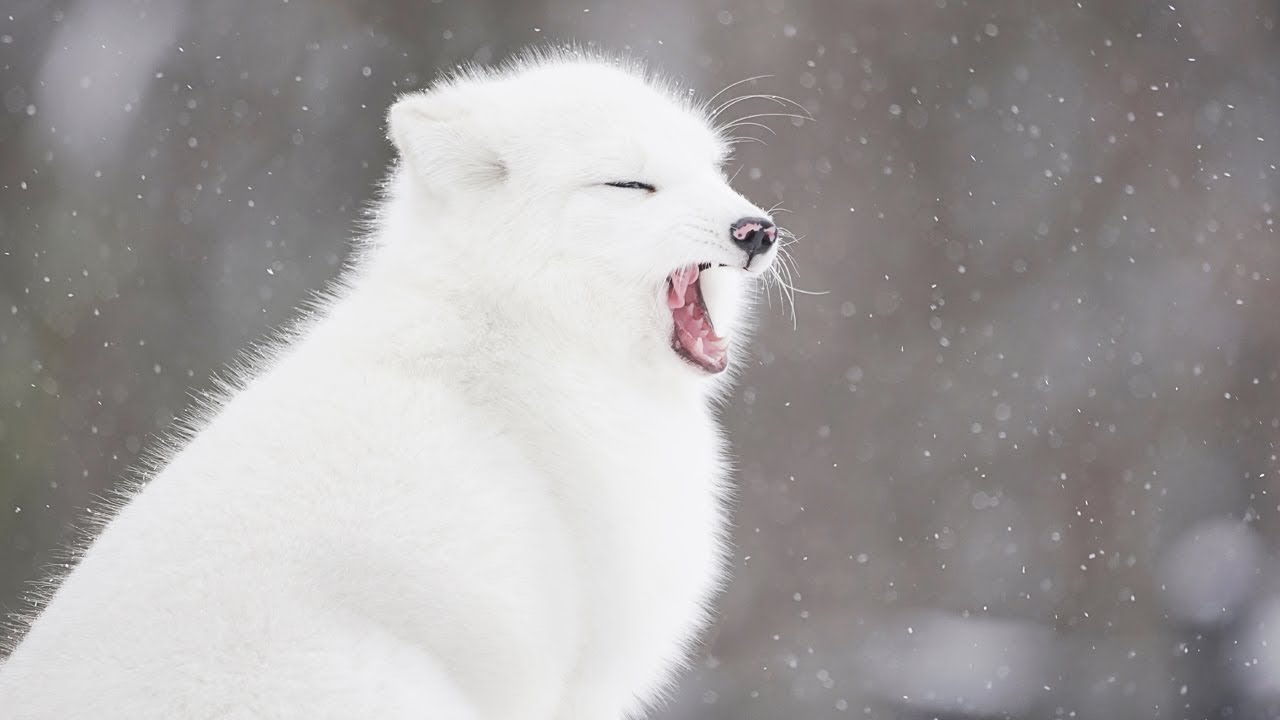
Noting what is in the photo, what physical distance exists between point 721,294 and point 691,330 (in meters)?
0.17

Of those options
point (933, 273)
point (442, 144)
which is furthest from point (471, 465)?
point (933, 273)

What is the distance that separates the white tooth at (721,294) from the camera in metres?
2.03

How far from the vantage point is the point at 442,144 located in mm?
1908

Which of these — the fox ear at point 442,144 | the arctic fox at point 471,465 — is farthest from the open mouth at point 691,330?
the fox ear at point 442,144

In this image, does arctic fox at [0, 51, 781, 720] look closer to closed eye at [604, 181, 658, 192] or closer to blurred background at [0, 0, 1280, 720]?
closed eye at [604, 181, 658, 192]

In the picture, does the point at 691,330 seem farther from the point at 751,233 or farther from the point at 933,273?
the point at 933,273

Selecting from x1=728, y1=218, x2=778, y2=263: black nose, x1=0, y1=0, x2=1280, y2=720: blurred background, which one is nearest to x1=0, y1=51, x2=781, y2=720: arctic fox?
x1=728, y1=218, x2=778, y2=263: black nose

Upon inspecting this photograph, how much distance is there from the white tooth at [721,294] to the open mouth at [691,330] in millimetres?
46

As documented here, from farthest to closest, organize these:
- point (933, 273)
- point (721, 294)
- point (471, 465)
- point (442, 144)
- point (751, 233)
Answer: point (933, 273) → point (721, 294) → point (442, 144) → point (751, 233) → point (471, 465)

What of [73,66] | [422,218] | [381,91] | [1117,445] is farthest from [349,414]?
[1117,445]

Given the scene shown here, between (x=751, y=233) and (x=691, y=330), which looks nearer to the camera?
(x=751, y=233)

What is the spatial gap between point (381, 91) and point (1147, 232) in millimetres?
4019

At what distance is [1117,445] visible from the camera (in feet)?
18.9

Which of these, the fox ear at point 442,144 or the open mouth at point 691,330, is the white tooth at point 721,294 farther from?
the fox ear at point 442,144
